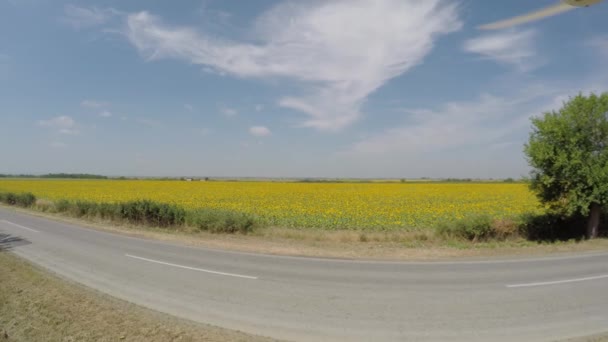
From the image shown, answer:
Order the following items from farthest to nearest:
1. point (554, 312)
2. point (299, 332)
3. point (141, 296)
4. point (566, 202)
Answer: point (566, 202)
point (141, 296)
point (554, 312)
point (299, 332)

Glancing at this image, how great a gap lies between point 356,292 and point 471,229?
1011 cm

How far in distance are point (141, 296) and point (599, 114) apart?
2031cm

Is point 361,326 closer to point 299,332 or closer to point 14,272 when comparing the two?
point 299,332

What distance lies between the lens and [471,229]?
1522 cm

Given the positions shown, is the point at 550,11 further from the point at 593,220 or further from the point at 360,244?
the point at 593,220

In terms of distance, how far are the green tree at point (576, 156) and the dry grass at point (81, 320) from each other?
16526 mm

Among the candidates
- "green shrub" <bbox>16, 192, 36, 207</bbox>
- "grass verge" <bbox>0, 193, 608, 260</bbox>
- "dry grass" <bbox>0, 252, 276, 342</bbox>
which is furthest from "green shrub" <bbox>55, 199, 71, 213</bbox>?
"dry grass" <bbox>0, 252, 276, 342</bbox>

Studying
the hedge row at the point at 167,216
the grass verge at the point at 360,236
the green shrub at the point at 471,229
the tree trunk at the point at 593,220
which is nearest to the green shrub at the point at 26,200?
the hedge row at the point at 167,216

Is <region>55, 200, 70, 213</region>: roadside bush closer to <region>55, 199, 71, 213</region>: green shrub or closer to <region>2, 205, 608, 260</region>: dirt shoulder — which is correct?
<region>55, 199, 71, 213</region>: green shrub

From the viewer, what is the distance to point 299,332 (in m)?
5.56

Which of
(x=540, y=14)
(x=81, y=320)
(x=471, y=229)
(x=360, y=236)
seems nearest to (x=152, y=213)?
(x=360, y=236)

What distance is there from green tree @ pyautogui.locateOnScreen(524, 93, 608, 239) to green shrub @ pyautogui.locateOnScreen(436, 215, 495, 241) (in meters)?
3.54

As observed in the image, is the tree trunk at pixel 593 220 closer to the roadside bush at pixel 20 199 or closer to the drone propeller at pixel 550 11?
the drone propeller at pixel 550 11

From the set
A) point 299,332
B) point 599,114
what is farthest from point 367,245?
point 599,114
